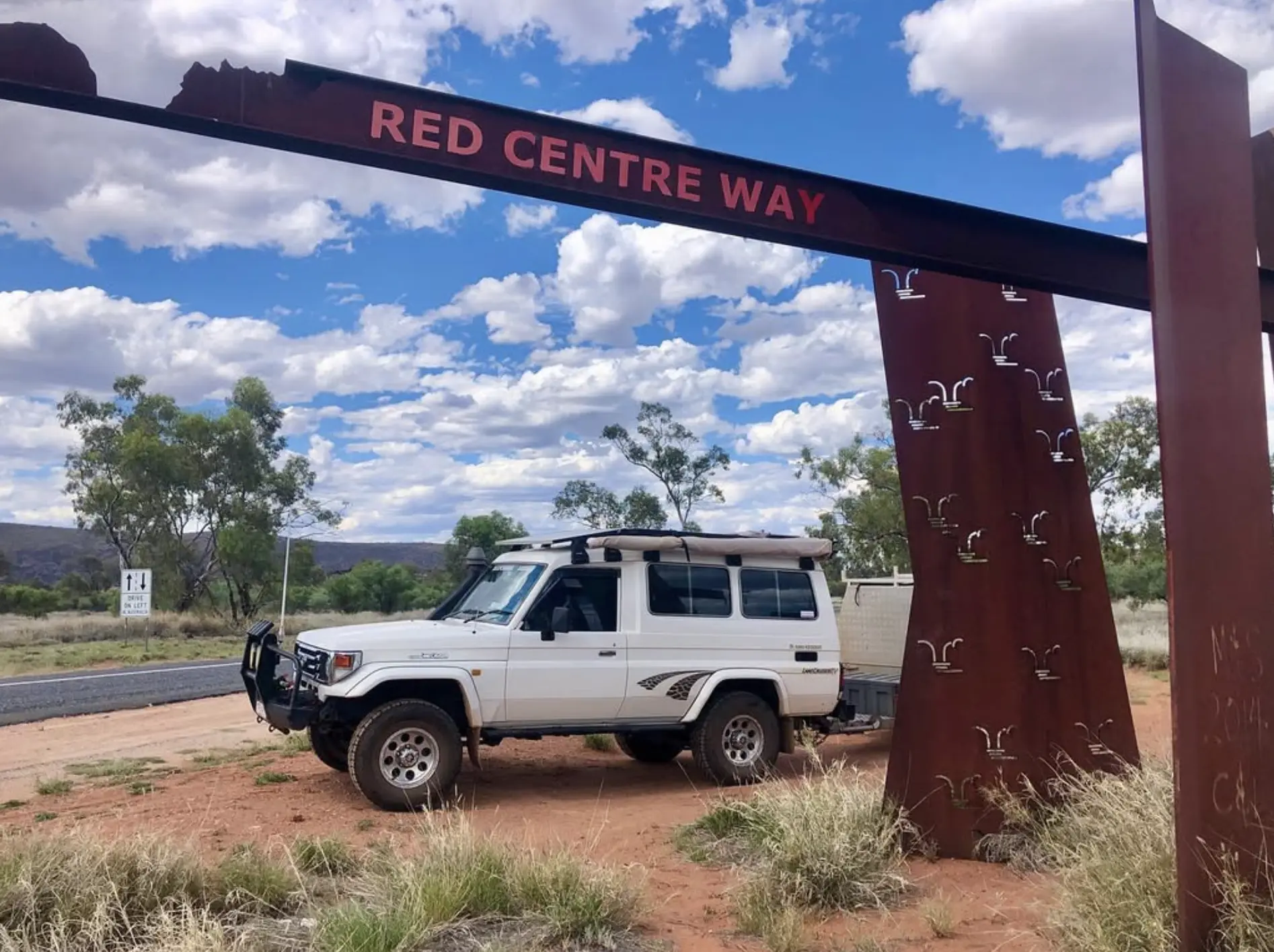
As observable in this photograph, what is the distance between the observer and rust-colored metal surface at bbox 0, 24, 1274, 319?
13.8ft

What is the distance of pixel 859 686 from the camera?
1157 cm

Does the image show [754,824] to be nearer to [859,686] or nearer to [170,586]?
[859,686]

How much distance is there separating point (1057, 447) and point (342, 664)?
540cm

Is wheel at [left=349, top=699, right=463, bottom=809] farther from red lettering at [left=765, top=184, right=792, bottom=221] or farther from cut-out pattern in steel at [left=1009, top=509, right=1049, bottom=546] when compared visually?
red lettering at [left=765, top=184, right=792, bottom=221]

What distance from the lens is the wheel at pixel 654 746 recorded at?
434 inches

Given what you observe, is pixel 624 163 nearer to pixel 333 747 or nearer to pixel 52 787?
pixel 333 747

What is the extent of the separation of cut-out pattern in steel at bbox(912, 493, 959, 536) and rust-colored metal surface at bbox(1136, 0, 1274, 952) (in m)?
2.63

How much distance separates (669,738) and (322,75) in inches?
312

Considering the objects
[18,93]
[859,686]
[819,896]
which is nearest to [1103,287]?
[819,896]

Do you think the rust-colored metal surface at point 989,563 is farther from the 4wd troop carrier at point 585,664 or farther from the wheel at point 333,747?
the wheel at point 333,747

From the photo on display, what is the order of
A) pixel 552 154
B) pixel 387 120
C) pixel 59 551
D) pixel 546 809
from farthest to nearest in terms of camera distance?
pixel 59 551, pixel 546 809, pixel 552 154, pixel 387 120

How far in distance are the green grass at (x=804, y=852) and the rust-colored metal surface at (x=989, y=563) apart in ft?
1.91

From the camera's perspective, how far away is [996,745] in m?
7.27

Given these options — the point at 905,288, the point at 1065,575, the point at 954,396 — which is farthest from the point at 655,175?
the point at 1065,575
